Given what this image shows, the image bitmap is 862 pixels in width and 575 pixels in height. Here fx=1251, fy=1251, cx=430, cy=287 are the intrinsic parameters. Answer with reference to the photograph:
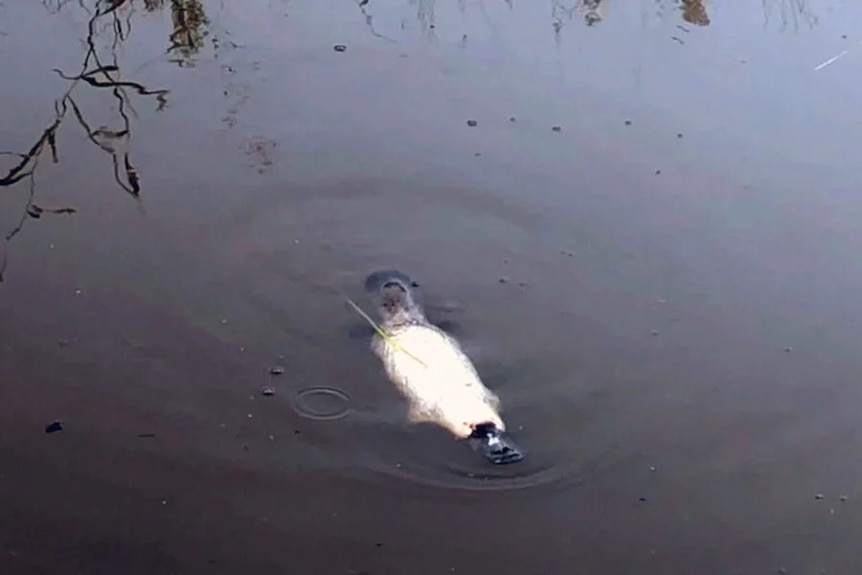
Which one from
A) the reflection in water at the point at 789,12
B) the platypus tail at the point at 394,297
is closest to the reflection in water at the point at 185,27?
the platypus tail at the point at 394,297

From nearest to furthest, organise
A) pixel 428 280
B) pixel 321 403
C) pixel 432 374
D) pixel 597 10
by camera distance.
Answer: pixel 321 403, pixel 432 374, pixel 428 280, pixel 597 10

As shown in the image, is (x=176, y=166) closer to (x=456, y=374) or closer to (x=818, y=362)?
(x=456, y=374)

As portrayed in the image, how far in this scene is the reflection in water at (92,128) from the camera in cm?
486

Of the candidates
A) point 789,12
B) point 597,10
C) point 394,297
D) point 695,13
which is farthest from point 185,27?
point 789,12

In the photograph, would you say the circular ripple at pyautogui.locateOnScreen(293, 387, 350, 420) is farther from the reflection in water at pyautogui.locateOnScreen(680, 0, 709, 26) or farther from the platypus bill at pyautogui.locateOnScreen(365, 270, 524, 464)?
the reflection in water at pyautogui.locateOnScreen(680, 0, 709, 26)

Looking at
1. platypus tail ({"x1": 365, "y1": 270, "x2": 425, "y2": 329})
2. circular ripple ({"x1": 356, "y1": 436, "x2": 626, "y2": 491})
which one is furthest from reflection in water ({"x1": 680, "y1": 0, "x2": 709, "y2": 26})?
circular ripple ({"x1": 356, "y1": 436, "x2": 626, "y2": 491})

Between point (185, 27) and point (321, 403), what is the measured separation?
113 inches

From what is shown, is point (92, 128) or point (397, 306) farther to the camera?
point (92, 128)

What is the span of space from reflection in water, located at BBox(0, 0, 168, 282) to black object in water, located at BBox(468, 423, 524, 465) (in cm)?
180

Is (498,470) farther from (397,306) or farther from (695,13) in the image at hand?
(695,13)

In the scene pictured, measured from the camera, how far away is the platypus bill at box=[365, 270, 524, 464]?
3.99m

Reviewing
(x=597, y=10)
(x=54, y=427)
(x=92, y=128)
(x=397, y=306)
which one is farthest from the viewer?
(x=597, y=10)

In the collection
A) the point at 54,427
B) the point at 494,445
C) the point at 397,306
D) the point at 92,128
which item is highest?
the point at 92,128

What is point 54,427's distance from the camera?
12.6 ft
